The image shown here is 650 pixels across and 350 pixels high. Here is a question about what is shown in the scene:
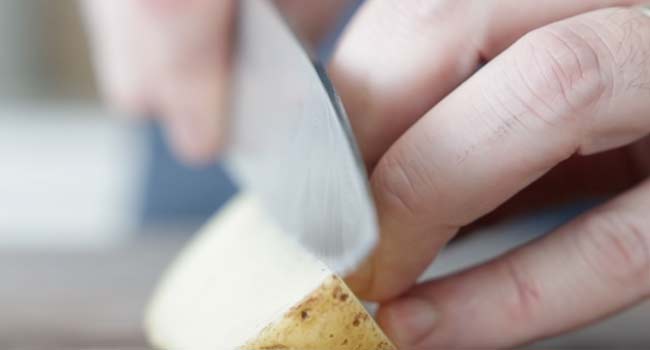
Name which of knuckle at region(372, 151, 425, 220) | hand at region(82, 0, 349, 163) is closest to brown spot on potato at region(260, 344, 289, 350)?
knuckle at region(372, 151, 425, 220)

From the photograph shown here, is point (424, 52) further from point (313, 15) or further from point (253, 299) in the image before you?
point (313, 15)

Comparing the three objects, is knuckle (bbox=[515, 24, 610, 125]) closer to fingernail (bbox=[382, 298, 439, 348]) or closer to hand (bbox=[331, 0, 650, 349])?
hand (bbox=[331, 0, 650, 349])

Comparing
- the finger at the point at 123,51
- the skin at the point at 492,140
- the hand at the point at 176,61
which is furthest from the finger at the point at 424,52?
the finger at the point at 123,51

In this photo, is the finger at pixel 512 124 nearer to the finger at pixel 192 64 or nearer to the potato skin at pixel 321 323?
the potato skin at pixel 321 323

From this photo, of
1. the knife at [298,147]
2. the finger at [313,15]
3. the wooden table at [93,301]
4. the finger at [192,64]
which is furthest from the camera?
the finger at [313,15]

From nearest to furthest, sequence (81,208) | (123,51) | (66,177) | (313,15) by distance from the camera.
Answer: (123,51) < (313,15) < (81,208) < (66,177)

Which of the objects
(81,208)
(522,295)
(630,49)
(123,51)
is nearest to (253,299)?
(522,295)
